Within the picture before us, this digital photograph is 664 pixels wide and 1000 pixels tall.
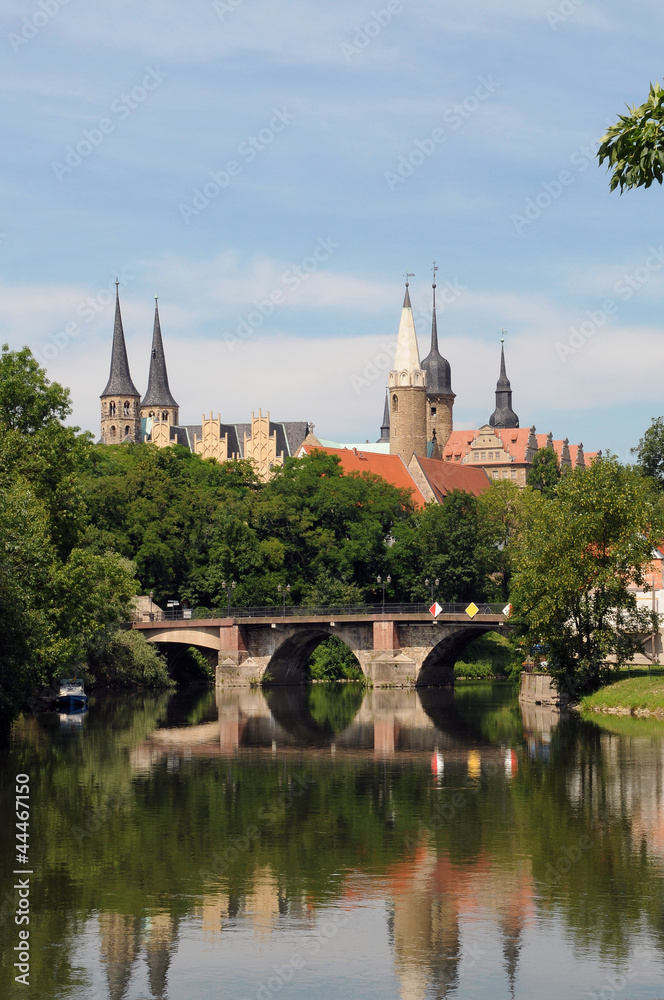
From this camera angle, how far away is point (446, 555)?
8725cm

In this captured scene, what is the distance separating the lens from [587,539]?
51188mm

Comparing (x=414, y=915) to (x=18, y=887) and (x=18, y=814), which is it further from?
(x=18, y=814)

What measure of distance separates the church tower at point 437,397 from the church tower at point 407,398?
2175 centimetres

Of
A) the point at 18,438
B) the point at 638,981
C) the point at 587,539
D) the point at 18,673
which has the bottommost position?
the point at 638,981

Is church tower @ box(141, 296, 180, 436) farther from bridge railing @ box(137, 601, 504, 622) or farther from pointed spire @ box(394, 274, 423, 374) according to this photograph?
bridge railing @ box(137, 601, 504, 622)

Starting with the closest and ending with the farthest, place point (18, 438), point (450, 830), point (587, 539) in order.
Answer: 1. point (450, 830)
2. point (18, 438)
3. point (587, 539)

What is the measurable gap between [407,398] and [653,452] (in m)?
38.2

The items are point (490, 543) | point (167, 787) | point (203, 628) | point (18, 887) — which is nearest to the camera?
point (18, 887)

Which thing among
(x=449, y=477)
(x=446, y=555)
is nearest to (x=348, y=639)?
(x=446, y=555)

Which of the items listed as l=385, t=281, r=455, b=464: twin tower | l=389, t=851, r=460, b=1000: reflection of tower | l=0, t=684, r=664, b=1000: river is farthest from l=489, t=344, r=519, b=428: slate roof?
l=389, t=851, r=460, b=1000: reflection of tower

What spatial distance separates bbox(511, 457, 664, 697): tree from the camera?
51.1m

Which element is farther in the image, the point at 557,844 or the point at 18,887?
the point at 557,844

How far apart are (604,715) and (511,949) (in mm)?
33901

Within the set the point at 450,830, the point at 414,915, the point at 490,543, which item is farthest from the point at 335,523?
the point at 414,915
